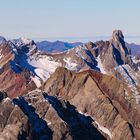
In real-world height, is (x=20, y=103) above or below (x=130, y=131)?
above

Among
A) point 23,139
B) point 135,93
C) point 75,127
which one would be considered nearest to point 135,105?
point 135,93

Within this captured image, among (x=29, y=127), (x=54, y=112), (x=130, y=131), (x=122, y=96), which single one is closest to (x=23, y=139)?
(x=29, y=127)

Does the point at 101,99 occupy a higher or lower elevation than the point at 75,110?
lower

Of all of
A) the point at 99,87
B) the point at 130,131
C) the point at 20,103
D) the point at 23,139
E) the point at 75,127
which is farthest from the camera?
the point at 99,87

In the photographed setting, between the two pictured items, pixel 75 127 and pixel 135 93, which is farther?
pixel 135 93

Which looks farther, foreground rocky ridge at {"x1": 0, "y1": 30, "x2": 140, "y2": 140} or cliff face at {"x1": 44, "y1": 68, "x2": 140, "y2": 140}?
cliff face at {"x1": 44, "y1": 68, "x2": 140, "y2": 140}

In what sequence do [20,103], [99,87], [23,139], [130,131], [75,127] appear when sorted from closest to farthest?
[23,139] → [20,103] → [75,127] → [130,131] → [99,87]

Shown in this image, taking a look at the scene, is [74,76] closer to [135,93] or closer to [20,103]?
[135,93]

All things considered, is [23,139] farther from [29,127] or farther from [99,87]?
[99,87]

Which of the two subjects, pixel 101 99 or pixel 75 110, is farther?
pixel 101 99

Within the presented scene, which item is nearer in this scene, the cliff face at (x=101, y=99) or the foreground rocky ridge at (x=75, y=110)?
the foreground rocky ridge at (x=75, y=110)
